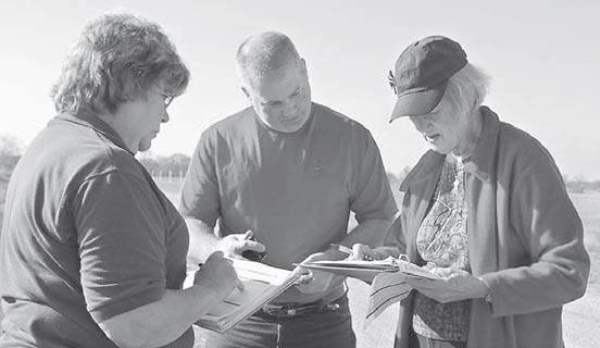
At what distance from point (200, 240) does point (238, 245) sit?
38 cm

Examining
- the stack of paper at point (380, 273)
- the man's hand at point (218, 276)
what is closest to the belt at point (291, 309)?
the stack of paper at point (380, 273)

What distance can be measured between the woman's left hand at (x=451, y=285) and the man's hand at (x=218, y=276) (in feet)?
1.93

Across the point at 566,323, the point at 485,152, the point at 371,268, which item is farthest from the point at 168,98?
the point at 566,323

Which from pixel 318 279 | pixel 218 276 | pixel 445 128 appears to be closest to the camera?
pixel 218 276

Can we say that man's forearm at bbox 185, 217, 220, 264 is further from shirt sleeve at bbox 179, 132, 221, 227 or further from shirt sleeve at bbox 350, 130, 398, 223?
shirt sleeve at bbox 350, 130, 398, 223

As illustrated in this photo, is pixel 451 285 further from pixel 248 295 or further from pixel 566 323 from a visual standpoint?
pixel 566 323

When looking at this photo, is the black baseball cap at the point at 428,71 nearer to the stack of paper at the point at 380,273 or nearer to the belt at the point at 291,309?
the stack of paper at the point at 380,273

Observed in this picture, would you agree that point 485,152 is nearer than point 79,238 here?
No

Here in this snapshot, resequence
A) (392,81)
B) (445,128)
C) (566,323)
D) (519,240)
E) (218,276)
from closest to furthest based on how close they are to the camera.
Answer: (218,276) < (519,240) < (445,128) < (392,81) < (566,323)

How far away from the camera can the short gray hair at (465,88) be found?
2.52 metres

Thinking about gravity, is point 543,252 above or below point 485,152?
below

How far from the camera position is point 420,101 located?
2.52 metres

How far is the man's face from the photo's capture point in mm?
3027

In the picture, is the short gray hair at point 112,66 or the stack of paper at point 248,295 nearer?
the short gray hair at point 112,66
